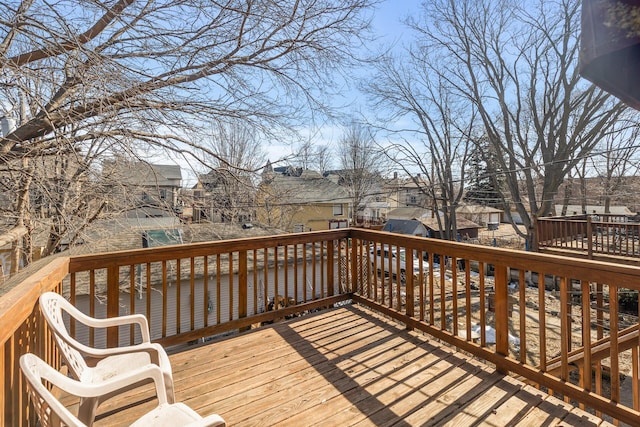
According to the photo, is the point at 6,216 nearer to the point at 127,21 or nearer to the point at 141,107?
the point at 141,107

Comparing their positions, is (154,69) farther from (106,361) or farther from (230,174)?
(106,361)

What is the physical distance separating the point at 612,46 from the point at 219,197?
6.22 meters

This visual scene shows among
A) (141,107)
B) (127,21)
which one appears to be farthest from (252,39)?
(141,107)

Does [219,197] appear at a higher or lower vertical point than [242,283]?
higher

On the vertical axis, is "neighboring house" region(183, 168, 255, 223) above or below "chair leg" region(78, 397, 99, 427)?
above

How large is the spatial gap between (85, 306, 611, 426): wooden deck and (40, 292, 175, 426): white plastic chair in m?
0.41

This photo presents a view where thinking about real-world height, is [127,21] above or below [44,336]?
above

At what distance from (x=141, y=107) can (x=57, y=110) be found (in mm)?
839

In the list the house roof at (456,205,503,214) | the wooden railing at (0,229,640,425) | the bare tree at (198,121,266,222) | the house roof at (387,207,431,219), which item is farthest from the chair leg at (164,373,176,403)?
the house roof at (387,207,431,219)

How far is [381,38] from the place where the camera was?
17.5ft

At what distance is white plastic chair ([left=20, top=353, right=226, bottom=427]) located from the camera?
1100 millimetres

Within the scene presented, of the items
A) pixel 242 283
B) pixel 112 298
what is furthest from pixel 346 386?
pixel 112 298

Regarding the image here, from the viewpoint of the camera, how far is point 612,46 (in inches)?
24.5

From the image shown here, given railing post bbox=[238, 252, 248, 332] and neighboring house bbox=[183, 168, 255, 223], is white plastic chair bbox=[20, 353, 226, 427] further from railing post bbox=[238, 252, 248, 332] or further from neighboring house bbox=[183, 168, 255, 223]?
neighboring house bbox=[183, 168, 255, 223]
